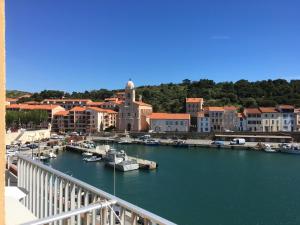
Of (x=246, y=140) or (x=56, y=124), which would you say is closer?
(x=246, y=140)

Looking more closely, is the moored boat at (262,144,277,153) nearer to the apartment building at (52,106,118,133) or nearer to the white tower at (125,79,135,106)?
the white tower at (125,79,135,106)

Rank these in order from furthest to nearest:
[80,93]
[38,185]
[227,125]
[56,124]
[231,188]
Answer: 1. [80,93]
2. [56,124]
3. [227,125]
4. [231,188]
5. [38,185]

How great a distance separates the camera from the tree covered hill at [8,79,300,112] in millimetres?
78438

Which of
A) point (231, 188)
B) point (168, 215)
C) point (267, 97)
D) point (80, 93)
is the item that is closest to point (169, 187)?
point (231, 188)

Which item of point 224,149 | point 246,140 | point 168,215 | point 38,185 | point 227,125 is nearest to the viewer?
point 38,185

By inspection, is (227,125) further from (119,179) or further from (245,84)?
(119,179)

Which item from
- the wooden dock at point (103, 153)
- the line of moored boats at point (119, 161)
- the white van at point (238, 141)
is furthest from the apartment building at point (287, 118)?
the line of moored boats at point (119, 161)

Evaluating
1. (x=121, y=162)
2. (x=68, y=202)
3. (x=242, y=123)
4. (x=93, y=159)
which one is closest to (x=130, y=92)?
(x=242, y=123)

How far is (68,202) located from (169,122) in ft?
210

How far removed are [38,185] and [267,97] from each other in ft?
273

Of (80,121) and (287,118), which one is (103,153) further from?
(287,118)

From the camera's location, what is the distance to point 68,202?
3.37 m

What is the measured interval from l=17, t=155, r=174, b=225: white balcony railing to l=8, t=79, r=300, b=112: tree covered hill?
74151 millimetres

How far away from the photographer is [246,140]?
58844mm
